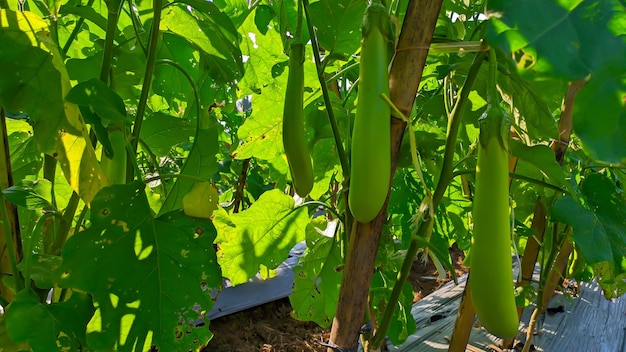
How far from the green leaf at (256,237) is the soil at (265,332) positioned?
1.01m

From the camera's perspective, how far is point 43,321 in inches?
21.5

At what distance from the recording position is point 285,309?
2506mm

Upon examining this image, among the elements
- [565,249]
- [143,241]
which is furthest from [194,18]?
[565,249]

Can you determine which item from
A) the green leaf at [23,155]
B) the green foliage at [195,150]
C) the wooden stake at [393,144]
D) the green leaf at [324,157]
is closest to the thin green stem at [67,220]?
the green foliage at [195,150]

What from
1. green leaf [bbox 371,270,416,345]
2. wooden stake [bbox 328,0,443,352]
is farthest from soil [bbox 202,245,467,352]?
wooden stake [bbox 328,0,443,352]

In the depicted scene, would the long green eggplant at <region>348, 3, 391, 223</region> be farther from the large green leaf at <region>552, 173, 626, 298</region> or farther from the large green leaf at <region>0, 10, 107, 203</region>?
the large green leaf at <region>552, 173, 626, 298</region>

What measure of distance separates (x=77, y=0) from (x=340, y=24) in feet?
1.57

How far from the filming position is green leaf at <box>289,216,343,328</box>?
3.22 feet

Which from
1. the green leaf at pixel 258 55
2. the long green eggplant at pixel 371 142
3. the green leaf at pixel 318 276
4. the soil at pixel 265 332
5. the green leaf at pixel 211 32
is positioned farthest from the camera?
the soil at pixel 265 332

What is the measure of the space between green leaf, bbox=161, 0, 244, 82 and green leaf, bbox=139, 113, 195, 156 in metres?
0.11

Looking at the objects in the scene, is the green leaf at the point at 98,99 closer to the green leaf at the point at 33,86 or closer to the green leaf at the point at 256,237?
the green leaf at the point at 33,86

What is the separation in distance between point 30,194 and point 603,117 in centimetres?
57

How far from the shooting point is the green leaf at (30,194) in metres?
0.57

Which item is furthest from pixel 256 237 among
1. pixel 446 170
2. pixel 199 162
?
pixel 446 170
